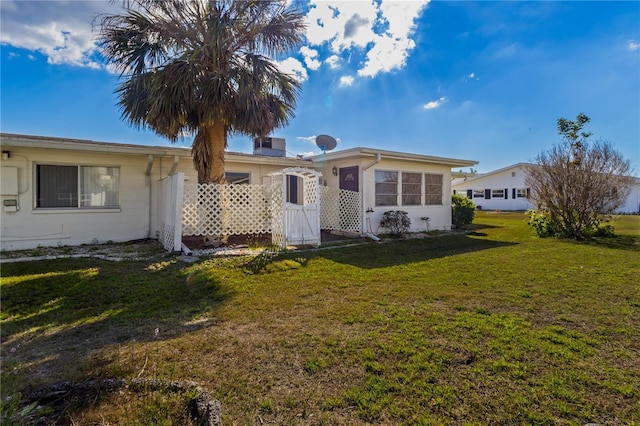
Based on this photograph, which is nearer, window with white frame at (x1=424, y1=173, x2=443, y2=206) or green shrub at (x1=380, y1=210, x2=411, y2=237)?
green shrub at (x1=380, y1=210, x2=411, y2=237)

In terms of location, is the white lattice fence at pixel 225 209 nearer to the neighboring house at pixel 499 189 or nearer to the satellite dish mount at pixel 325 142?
the satellite dish mount at pixel 325 142

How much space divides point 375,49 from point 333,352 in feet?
35.3

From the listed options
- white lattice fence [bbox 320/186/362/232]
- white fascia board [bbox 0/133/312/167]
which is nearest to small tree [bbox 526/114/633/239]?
white lattice fence [bbox 320/186/362/232]

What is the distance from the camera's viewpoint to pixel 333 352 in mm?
2959

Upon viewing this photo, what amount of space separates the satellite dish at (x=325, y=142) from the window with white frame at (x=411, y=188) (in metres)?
3.18

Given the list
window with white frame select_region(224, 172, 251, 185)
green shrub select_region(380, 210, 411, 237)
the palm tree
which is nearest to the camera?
the palm tree

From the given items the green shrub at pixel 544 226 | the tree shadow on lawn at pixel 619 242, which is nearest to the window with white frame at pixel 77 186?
the green shrub at pixel 544 226

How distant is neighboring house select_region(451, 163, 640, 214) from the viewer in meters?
27.8

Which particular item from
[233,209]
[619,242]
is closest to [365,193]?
[233,209]

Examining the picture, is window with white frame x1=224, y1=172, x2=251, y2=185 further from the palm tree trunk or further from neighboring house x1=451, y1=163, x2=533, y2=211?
neighboring house x1=451, y1=163, x2=533, y2=211

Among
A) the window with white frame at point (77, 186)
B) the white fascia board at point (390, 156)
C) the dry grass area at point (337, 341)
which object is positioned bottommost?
the dry grass area at point (337, 341)

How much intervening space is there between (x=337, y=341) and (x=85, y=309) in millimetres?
3391

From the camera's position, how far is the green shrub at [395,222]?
36.4 ft

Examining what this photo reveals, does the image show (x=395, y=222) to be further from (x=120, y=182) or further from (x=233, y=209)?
(x=120, y=182)
